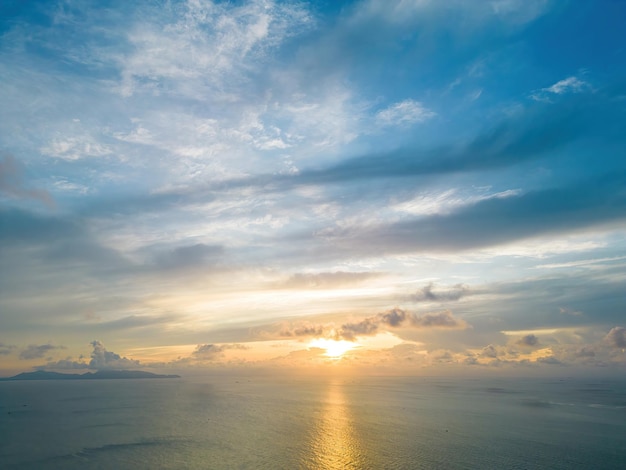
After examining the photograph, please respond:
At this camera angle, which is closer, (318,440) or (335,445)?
(335,445)

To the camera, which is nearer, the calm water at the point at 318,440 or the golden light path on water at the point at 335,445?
the golden light path on water at the point at 335,445

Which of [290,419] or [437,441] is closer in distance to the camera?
[437,441]

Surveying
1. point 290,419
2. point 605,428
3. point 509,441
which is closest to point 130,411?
point 290,419

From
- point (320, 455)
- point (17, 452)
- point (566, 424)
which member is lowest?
point (566, 424)

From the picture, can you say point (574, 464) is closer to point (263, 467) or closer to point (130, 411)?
point (263, 467)

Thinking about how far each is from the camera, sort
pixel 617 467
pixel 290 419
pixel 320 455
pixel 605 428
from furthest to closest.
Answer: pixel 290 419 → pixel 605 428 → pixel 320 455 → pixel 617 467

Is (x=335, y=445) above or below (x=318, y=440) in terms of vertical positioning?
above

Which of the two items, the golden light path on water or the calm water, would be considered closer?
the golden light path on water

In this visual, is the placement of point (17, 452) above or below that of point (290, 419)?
above
